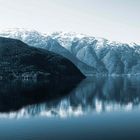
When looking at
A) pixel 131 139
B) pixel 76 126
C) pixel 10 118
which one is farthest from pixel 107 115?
pixel 131 139

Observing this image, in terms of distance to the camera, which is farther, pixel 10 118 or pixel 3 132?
pixel 10 118

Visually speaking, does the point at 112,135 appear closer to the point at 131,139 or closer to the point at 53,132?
the point at 131,139

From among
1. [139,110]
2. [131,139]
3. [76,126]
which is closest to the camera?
[131,139]

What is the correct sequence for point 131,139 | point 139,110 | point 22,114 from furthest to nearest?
point 139,110 → point 22,114 → point 131,139

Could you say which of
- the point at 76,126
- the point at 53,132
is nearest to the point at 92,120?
the point at 76,126

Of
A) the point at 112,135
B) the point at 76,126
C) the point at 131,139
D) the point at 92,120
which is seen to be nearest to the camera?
the point at 131,139

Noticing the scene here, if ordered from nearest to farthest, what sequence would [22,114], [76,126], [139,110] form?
[76,126] < [22,114] < [139,110]

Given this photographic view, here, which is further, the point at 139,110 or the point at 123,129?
the point at 139,110

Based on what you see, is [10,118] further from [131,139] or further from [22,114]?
[131,139]
